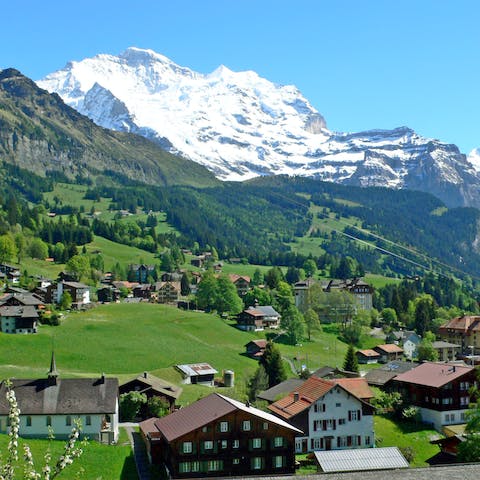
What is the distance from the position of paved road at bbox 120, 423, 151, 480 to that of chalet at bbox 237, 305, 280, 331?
6962cm

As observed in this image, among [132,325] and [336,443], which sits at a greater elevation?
[132,325]

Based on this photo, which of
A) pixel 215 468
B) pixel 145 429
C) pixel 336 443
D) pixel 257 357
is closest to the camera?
pixel 215 468

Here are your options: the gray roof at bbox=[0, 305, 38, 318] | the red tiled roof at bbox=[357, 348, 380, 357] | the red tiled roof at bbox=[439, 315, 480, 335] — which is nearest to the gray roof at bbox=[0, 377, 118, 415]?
the gray roof at bbox=[0, 305, 38, 318]

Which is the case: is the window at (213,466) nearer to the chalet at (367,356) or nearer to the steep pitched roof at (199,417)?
the steep pitched roof at (199,417)

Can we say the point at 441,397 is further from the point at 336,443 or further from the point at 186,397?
the point at 186,397

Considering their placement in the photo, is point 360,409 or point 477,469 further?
point 360,409

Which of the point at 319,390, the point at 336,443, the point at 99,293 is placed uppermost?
the point at 99,293

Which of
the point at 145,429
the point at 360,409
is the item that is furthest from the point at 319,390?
the point at 145,429

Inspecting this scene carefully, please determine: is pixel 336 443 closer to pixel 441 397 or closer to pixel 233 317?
pixel 441 397

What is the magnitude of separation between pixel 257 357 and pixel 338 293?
2192 inches

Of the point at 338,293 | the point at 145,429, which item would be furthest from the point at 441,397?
the point at 338,293

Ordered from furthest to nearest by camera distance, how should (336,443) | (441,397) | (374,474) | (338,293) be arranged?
Answer: (338,293) < (441,397) < (336,443) < (374,474)

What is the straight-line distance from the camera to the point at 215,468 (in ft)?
184

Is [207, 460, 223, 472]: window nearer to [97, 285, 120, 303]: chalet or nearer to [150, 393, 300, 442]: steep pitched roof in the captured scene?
[150, 393, 300, 442]: steep pitched roof
